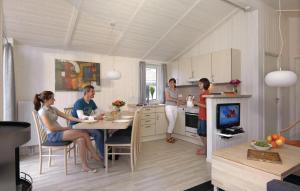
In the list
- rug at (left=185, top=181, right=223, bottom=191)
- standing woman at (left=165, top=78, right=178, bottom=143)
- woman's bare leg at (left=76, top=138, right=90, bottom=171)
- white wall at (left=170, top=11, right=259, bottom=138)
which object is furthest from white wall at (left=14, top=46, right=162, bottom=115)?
rug at (left=185, top=181, right=223, bottom=191)

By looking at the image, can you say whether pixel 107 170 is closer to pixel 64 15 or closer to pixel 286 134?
pixel 64 15

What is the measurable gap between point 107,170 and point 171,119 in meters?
2.37

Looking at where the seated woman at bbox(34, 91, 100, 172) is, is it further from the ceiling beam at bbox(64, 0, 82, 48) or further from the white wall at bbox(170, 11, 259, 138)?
the white wall at bbox(170, 11, 259, 138)

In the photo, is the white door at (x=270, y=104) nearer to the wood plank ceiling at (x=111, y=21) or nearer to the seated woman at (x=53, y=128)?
the wood plank ceiling at (x=111, y=21)

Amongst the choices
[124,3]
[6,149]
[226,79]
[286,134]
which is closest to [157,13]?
[124,3]

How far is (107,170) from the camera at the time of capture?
9.86 ft

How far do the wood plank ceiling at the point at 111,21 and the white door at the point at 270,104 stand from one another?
1449mm

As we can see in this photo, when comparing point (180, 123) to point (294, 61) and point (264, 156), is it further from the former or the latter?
point (294, 61)

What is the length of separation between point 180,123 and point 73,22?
3.32 m

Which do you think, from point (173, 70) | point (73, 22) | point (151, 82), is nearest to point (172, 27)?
point (173, 70)

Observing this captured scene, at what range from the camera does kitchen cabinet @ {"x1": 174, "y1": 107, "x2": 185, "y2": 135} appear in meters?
4.88

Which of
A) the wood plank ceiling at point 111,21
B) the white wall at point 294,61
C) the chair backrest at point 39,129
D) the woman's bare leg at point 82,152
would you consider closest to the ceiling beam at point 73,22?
the wood plank ceiling at point 111,21

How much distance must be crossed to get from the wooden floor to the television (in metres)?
A: 0.76

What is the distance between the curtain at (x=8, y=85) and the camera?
11.2 feet
